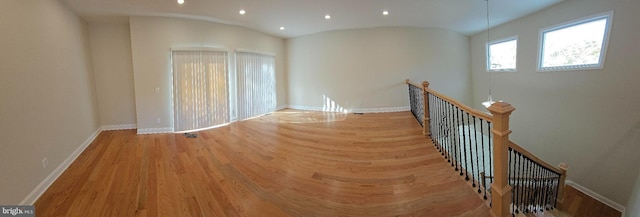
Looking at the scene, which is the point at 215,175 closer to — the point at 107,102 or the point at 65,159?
the point at 65,159

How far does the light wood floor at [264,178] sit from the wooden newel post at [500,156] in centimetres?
14

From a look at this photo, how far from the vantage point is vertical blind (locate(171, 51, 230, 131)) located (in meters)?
5.18

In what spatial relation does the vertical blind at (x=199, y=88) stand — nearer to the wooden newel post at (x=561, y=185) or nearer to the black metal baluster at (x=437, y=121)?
the black metal baluster at (x=437, y=121)

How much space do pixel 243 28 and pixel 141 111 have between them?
120 inches

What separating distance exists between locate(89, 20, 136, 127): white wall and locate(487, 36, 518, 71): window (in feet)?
30.6

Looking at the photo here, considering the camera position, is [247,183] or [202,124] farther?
[202,124]

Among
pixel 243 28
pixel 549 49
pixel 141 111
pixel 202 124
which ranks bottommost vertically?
pixel 202 124

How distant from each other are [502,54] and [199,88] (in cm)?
803

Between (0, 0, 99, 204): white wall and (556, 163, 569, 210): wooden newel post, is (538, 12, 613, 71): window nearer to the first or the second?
(556, 163, 569, 210): wooden newel post

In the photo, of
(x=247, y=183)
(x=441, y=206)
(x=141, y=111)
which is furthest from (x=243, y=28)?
(x=441, y=206)

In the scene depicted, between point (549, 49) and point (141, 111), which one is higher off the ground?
point (549, 49)

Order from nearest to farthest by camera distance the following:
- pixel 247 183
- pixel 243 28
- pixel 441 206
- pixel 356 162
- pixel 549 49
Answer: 1. pixel 441 206
2. pixel 247 183
3. pixel 356 162
4. pixel 549 49
5. pixel 243 28

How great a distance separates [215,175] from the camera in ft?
9.52
